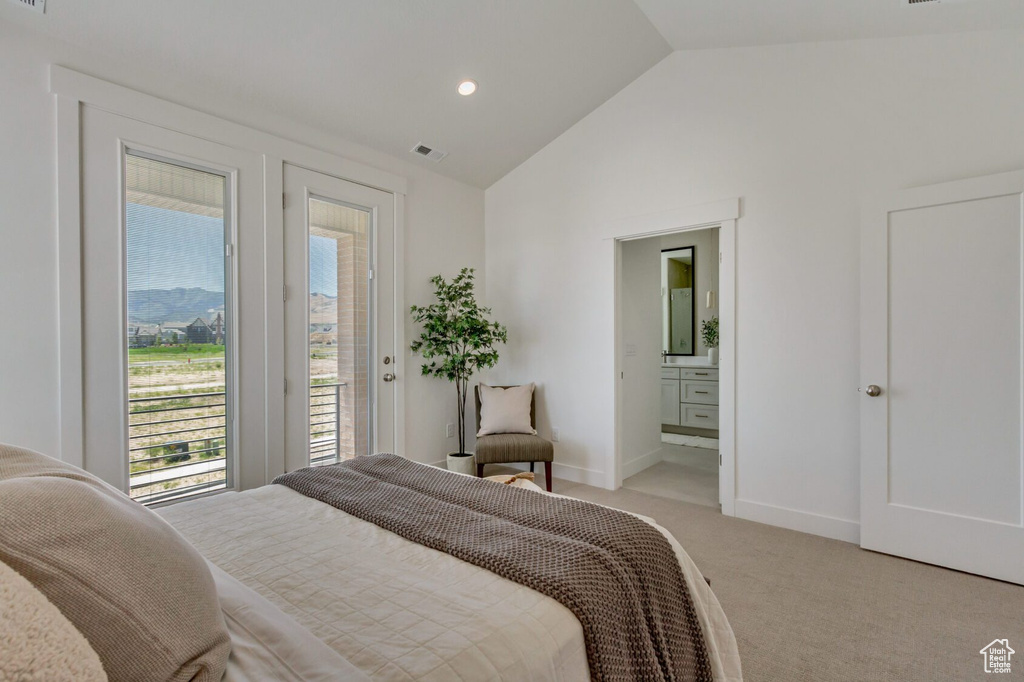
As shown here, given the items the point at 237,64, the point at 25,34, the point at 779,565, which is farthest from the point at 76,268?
the point at 779,565

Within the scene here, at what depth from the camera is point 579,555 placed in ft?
4.31

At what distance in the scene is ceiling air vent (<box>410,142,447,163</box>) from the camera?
3.87 m

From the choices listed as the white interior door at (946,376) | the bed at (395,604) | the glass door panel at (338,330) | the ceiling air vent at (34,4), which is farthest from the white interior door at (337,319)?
the white interior door at (946,376)

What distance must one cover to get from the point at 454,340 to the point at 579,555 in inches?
114

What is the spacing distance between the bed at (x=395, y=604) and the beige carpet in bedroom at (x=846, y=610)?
0.61 m

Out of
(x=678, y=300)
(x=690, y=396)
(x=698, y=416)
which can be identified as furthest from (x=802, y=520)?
(x=678, y=300)

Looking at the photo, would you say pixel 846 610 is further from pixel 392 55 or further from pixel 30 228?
pixel 30 228

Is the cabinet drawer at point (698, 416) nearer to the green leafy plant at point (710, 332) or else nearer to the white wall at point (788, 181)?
the green leafy plant at point (710, 332)

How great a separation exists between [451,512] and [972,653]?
2.04 meters

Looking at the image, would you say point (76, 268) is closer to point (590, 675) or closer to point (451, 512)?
point (451, 512)

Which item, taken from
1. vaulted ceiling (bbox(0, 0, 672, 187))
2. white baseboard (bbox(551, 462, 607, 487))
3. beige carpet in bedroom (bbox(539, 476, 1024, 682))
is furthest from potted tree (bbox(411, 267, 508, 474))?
beige carpet in bedroom (bbox(539, 476, 1024, 682))

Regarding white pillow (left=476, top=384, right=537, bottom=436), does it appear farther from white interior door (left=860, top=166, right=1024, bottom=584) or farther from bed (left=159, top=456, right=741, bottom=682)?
bed (left=159, top=456, right=741, bottom=682)

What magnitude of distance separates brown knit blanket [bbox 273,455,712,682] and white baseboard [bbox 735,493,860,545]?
81.9 inches

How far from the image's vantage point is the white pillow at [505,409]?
4.09m
